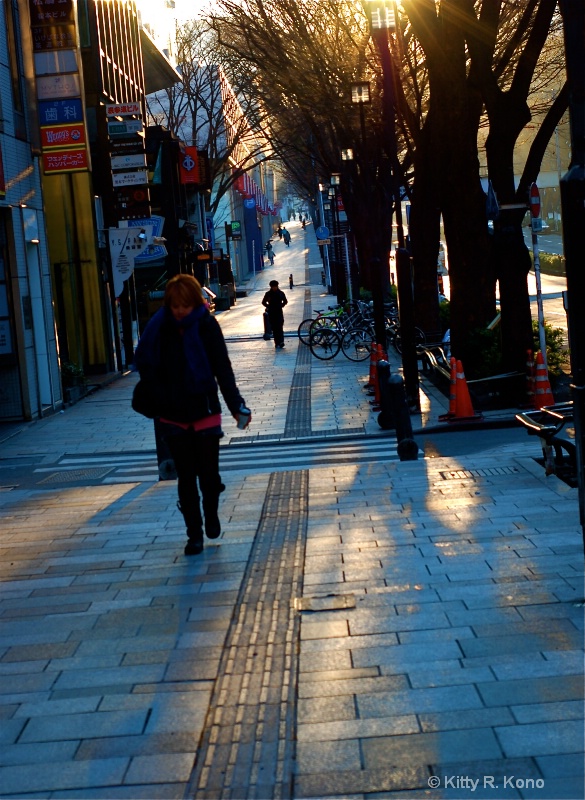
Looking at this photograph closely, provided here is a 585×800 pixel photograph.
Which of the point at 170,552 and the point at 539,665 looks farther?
the point at 170,552

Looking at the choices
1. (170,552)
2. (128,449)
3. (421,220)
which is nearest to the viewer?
(170,552)

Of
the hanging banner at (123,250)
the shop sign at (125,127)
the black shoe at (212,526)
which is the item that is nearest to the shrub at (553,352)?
the black shoe at (212,526)

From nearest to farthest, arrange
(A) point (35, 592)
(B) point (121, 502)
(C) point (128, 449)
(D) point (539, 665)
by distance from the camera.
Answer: (D) point (539, 665) → (A) point (35, 592) → (B) point (121, 502) → (C) point (128, 449)

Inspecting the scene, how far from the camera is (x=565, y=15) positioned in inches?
205

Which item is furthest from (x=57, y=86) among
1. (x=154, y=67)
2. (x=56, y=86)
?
(x=154, y=67)

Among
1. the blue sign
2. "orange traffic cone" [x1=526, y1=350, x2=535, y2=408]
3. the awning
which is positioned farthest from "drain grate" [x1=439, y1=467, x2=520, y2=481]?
the awning

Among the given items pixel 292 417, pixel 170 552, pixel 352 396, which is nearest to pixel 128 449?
pixel 292 417

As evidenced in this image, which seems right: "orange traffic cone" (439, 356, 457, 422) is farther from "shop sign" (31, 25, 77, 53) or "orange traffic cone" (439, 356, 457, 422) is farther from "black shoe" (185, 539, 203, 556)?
"shop sign" (31, 25, 77, 53)

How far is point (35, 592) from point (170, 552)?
105 centimetres

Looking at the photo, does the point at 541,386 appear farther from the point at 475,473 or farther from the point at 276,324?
the point at 276,324

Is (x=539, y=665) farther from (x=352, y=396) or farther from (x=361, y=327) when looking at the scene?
(x=361, y=327)

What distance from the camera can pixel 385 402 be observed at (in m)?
14.6

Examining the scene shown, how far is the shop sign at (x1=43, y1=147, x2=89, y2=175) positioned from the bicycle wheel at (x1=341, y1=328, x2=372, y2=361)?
812 centimetres

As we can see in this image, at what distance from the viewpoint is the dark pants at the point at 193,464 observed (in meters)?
7.12
